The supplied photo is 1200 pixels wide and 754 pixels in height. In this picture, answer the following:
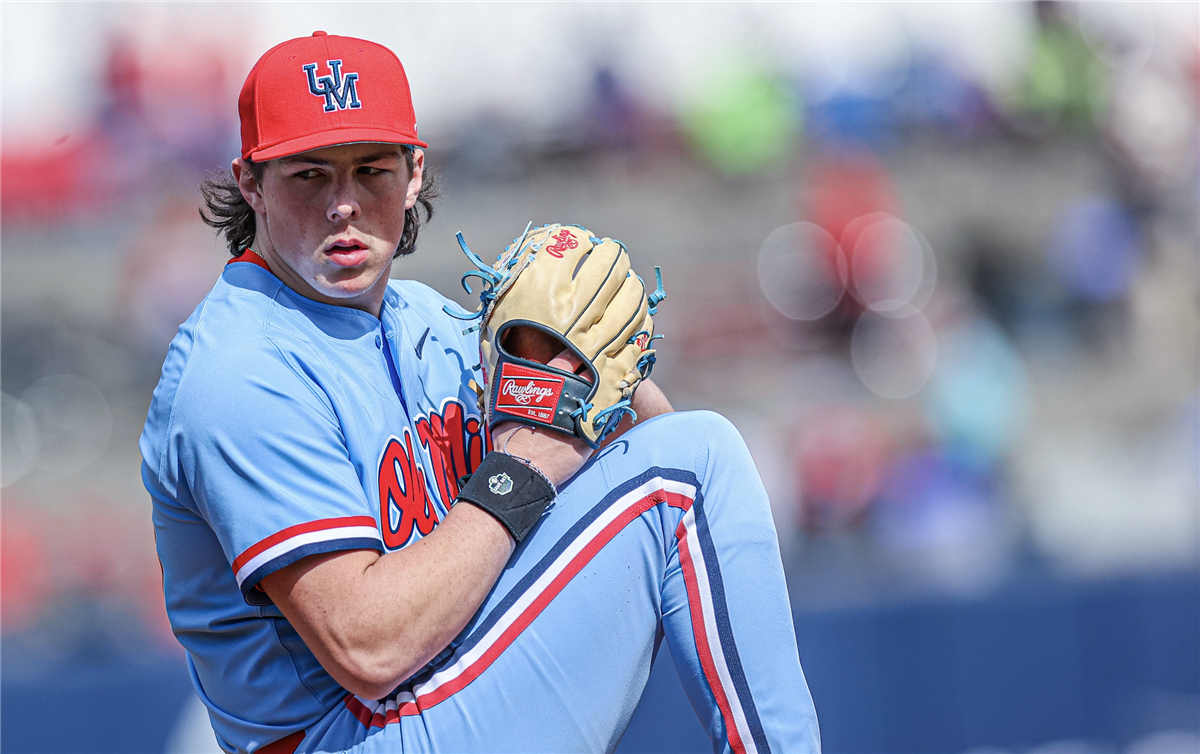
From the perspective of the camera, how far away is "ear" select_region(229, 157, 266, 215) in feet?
5.85

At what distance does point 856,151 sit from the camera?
7.07 m

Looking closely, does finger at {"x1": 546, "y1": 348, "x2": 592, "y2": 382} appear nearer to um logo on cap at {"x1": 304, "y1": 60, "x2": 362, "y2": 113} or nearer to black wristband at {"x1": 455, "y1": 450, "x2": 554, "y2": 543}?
black wristband at {"x1": 455, "y1": 450, "x2": 554, "y2": 543}

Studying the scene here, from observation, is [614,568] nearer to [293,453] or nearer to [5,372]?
[293,453]

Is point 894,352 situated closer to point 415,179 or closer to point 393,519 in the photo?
point 415,179

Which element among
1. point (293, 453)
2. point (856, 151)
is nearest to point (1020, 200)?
point (856, 151)

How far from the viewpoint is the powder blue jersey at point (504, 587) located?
64.5 inches

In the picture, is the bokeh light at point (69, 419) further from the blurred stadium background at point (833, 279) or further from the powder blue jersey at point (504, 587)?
the powder blue jersey at point (504, 587)

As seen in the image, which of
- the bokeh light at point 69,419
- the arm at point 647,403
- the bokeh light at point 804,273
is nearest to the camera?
the arm at point 647,403

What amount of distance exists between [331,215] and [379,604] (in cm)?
63

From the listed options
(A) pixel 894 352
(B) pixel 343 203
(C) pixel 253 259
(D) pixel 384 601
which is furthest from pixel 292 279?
(A) pixel 894 352

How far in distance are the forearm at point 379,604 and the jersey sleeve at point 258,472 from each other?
0.11 ft

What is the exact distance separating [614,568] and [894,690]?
280 centimetres

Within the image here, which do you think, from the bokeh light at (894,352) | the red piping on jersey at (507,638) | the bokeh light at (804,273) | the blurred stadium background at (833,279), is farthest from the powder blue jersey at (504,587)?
the bokeh light at (804,273)

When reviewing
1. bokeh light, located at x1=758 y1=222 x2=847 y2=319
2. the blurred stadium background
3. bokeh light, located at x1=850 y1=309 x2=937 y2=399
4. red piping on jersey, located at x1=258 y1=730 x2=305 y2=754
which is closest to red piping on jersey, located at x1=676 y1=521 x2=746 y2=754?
red piping on jersey, located at x1=258 y1=730 x2=305 y2=754
